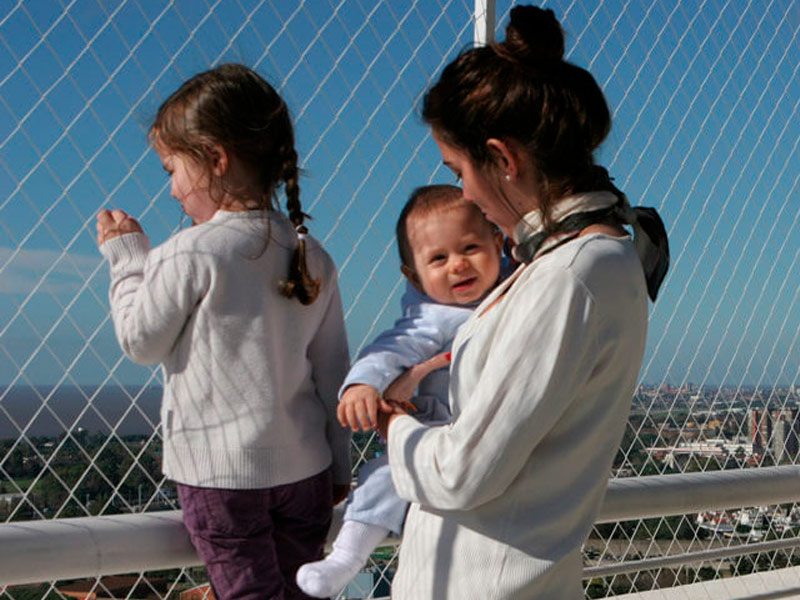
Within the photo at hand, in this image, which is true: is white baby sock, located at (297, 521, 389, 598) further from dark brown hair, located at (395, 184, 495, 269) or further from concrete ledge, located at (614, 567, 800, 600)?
concrete ledge, located at (614, 567, 800, 600)

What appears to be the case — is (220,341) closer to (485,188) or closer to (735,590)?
(485,188)

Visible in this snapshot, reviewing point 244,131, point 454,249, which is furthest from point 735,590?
point 244,131

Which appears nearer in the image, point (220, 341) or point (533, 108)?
point (533, 108)

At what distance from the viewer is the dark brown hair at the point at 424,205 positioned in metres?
1.58

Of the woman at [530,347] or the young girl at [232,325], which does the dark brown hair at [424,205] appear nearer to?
the young girl at [232,325]

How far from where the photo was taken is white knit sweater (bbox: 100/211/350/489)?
56.1 inches

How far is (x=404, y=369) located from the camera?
4.93ft

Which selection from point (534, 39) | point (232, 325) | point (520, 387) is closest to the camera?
point (520, 387)

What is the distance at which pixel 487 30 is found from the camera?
199cm

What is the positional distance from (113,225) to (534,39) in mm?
678

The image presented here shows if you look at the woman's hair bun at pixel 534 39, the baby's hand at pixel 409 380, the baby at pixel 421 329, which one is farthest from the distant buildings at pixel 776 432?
the woman's hair bun at pixel 534 39

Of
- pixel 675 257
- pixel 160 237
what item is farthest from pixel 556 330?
pixel 675 257

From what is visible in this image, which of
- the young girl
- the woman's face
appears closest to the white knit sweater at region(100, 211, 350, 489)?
the young girl

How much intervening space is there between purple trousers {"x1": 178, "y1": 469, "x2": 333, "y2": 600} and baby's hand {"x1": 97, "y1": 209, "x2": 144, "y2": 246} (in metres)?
0.36
